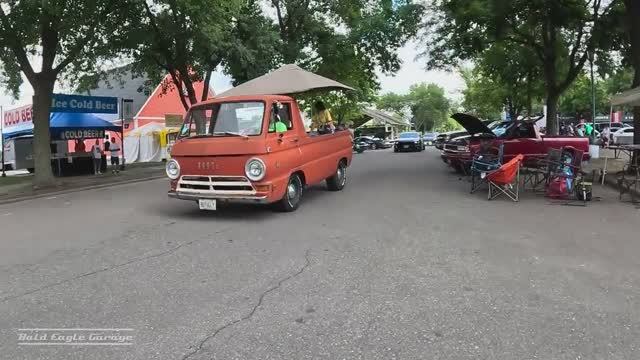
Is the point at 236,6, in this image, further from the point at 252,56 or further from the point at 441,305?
the point at 441,305

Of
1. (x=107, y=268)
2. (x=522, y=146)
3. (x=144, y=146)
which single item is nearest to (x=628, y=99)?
(x=522, y=146)

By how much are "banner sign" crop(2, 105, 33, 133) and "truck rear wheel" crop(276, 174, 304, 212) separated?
2005cm

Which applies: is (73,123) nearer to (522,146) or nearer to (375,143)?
(522,146)

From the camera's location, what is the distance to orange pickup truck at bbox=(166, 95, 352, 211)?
854 cm

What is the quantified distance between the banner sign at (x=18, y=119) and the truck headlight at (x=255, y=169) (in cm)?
2055

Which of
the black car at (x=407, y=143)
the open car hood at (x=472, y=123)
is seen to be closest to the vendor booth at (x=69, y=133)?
the open car hood at (x=472, y=123)

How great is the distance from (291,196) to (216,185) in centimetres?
145

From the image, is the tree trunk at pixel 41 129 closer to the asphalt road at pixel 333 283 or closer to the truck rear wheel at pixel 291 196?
the asphalt road at pixel 333 283

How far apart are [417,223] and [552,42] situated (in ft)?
56.9

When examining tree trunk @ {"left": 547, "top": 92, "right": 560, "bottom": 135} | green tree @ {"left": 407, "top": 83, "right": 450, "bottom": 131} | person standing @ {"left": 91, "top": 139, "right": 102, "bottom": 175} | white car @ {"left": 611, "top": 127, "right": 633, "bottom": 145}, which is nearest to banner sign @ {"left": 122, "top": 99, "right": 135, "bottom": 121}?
person standing @ {"left": 91, "top": 139, "right": 102, "bottom": 175}

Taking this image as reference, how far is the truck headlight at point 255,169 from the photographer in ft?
27.5

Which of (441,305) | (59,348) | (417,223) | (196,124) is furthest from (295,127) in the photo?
(59,348)

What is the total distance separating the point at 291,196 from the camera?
31.2ft

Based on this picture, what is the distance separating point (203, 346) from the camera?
381 centimetres
